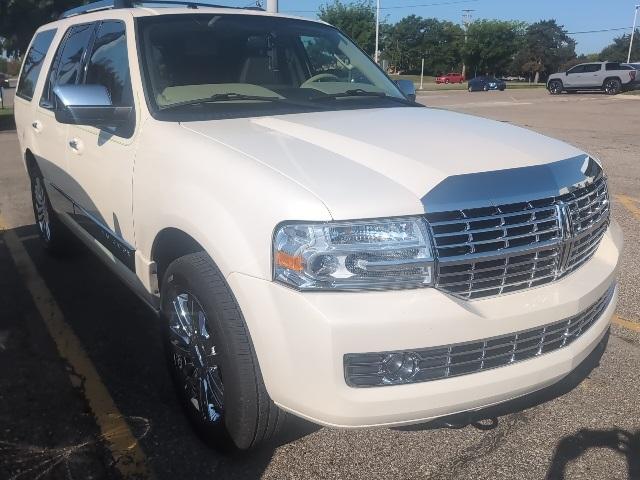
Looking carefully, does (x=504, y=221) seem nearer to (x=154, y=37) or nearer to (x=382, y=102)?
(x=382, y=102)

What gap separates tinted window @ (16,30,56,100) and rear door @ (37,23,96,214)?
0.48 meters

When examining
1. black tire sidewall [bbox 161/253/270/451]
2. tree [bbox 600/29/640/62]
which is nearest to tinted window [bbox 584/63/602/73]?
black tire sidewall [bbox 161/253/270/451]

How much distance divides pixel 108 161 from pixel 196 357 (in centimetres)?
130

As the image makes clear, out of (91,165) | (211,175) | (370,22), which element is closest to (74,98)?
(91,165)

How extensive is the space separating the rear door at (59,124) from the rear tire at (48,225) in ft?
0.99

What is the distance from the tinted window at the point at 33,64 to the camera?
529 centimetres

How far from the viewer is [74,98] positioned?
3.30 meters

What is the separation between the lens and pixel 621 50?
11119 cm

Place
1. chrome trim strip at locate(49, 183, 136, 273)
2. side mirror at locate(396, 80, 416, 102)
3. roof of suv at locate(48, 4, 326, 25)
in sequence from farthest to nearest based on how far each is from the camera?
A: side mirror at locate(396, 80, 416, 102) < roof of suv at locate(48, 4, 326, 25) < chrome trim strip at locate(49, 183, 136, 273)

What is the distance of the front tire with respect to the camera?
2.45 meters

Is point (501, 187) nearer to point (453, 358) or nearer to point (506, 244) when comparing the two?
point (506, 244)

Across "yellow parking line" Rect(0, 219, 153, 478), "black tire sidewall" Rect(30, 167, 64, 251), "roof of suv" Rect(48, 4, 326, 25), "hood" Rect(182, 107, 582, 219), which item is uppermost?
"roof of suv" Rect(48, 4, 326, 25)

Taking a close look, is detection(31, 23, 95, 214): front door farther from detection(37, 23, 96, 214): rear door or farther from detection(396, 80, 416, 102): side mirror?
detection(396, 80, 416, 102): side mirror

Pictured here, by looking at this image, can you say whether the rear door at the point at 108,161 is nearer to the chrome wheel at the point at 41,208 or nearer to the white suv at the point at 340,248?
the white suv at the point at 340,248
